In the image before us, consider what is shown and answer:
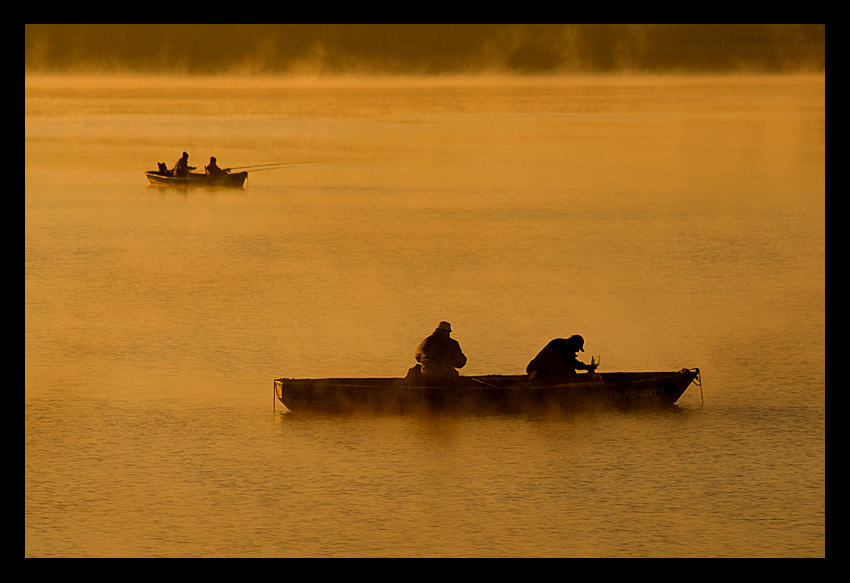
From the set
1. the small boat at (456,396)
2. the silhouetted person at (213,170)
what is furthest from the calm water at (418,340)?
the silhouetted person at (213,170)

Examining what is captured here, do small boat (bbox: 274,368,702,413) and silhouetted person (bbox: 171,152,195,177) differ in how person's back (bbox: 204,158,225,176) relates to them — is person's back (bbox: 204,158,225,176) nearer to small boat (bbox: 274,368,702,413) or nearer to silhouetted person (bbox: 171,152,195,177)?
silhouetted person (bbox: 171,152,195,177)

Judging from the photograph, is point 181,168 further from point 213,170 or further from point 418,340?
point 418,340

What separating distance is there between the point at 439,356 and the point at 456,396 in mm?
364

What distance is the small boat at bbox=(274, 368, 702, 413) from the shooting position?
13258 millimetres

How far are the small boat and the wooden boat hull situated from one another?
18818mm

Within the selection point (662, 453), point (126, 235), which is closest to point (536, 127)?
point (126, 235)

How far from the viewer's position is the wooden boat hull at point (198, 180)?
31.9m

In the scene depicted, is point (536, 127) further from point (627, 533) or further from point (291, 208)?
point (627, 533)

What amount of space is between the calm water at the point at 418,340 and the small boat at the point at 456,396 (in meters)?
0.14

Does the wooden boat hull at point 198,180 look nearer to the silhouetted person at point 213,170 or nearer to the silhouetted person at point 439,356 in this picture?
the silhouetted person at point 213,170

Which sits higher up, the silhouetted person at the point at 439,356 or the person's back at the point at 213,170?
the person's back at the point at 213,170

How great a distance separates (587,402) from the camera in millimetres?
13438

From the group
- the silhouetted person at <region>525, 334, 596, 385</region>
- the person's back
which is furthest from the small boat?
the person's back

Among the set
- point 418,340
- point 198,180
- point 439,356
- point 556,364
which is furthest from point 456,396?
point 198,180
